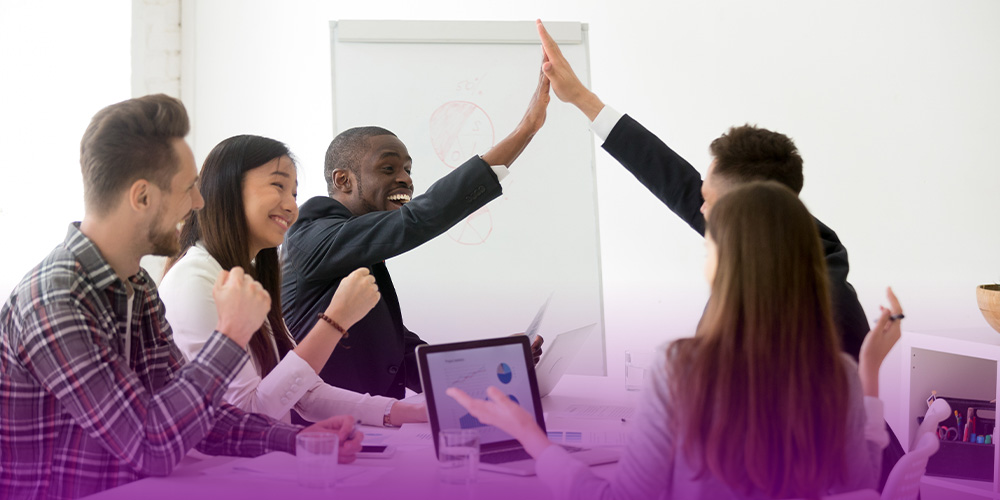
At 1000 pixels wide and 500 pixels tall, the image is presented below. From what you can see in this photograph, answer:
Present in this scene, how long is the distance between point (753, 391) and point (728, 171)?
2.65ft

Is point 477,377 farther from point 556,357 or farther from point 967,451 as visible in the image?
point 967,451

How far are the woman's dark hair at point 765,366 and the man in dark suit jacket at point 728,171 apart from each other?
340 mm

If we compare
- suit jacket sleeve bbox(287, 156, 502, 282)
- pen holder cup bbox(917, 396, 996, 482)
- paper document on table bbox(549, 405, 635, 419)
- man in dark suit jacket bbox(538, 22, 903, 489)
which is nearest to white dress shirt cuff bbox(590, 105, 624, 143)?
man in dark suit jacket bbox(538, 22, 903, 489)

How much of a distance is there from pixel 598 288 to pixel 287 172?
165 cm

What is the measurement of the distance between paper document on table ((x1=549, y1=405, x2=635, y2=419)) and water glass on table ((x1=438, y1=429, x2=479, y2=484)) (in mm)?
575

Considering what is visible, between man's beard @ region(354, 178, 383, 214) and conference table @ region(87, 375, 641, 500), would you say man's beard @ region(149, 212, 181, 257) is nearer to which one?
conference table @ region(87, 375, 641, 500)

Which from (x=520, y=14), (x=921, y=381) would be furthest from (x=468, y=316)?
(x=921, y=381)

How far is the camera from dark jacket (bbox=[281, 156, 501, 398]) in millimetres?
2098

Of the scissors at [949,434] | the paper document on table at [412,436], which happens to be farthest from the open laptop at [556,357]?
the scissors at [949,434]

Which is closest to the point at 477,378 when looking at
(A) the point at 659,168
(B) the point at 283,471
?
(B) the point at 283,471

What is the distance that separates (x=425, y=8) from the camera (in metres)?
3.63

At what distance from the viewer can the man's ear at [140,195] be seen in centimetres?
134

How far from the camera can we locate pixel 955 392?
2926mm

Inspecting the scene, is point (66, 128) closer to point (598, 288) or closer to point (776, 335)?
point (598, 288)
